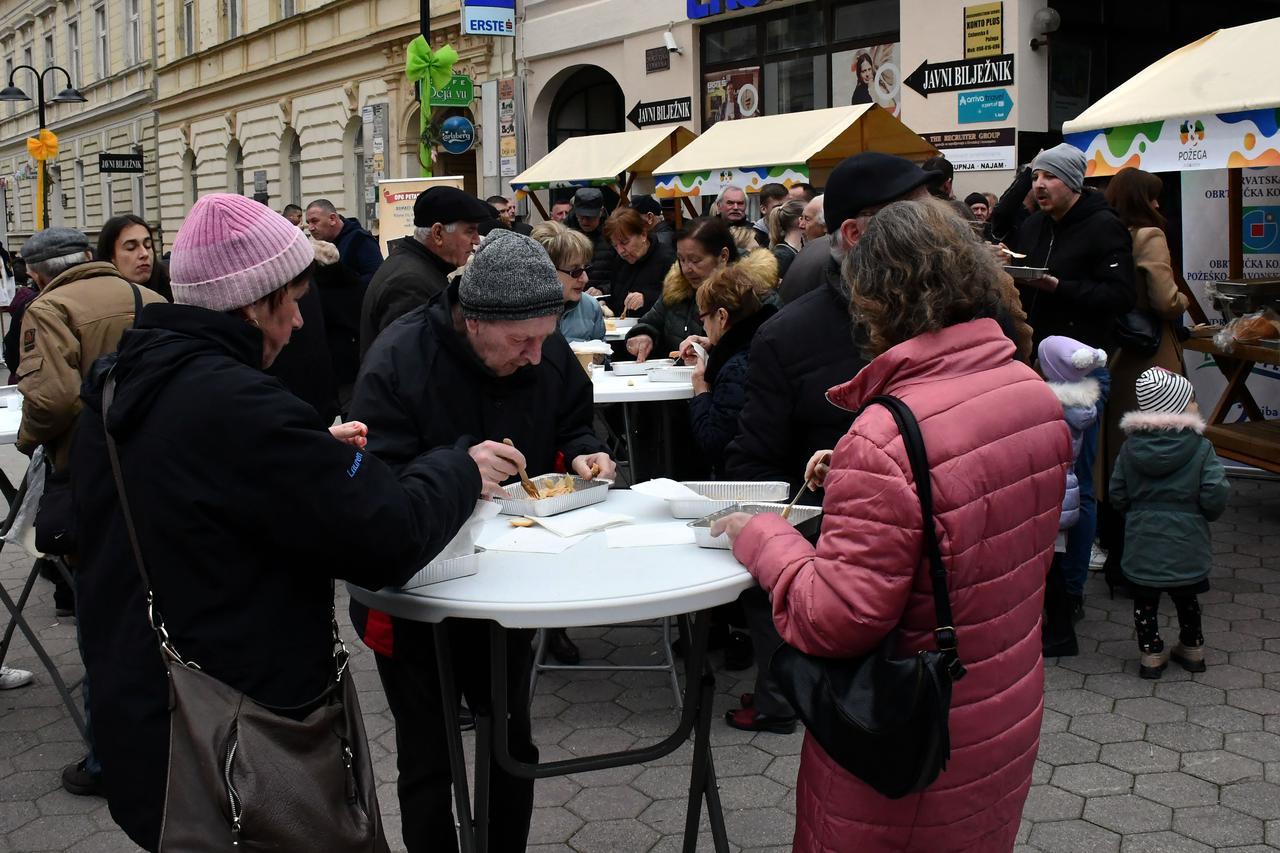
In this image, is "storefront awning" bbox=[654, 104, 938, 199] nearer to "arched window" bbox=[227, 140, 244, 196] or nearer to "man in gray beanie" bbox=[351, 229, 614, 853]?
"man in gray beanie" bbox=[351, 229, 614, 853]

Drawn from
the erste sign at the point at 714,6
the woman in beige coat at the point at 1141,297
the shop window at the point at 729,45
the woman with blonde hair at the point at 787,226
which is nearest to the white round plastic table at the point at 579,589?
the woman in beige coat at the point at 1141,297

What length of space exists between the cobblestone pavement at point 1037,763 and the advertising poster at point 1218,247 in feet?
9.33

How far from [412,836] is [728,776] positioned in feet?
4.34

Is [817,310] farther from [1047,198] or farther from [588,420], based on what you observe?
[1047,198]

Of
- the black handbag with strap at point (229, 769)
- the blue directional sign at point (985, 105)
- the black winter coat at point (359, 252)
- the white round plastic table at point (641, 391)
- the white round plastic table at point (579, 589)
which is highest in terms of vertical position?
the blue directional sign at point (985, 105)

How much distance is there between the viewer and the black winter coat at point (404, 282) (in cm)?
495

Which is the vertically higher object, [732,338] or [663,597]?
[732,338]

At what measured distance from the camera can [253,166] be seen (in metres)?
27.1

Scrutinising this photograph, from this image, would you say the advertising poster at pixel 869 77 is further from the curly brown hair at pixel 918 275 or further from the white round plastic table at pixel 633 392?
the curly brown hair at pixel 918 275

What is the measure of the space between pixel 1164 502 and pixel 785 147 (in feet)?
18.2

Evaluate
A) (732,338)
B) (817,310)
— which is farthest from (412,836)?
(732,338)

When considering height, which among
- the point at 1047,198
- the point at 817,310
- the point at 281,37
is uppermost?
the point at 281,37

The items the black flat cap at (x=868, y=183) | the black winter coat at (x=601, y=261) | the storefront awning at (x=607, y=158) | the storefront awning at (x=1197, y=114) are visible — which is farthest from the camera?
the storefront awning at (x=607, y=158)

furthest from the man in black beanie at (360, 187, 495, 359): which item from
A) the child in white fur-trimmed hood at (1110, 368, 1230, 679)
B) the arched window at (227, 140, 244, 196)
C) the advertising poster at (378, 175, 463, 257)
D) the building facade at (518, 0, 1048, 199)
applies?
the arched window at (227, 140, 244, 196)
